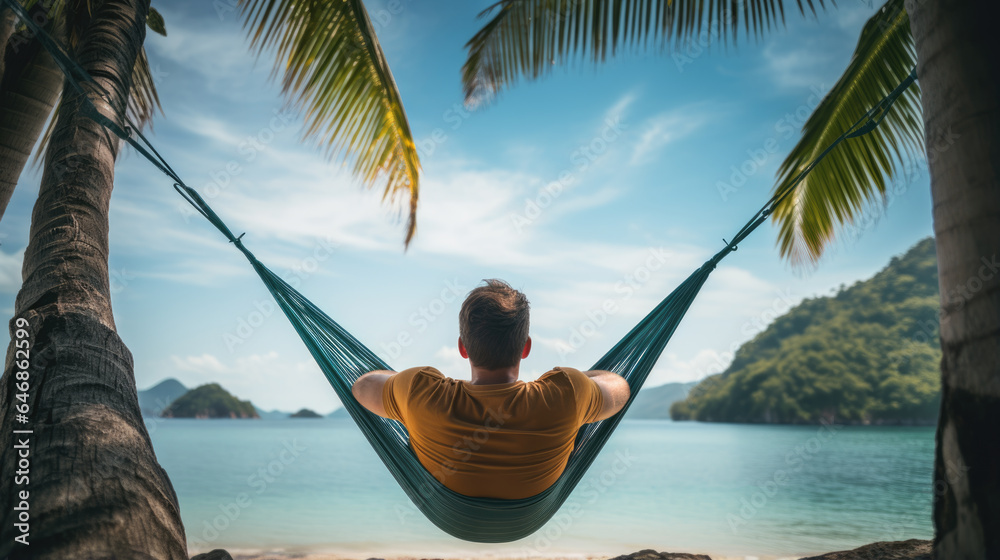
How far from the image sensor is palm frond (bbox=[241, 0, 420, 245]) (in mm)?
2350

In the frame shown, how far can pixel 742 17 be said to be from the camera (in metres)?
2.24

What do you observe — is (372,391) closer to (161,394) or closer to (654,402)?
(161,394)

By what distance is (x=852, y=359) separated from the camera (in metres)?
26.2

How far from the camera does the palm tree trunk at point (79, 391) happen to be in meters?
0.77

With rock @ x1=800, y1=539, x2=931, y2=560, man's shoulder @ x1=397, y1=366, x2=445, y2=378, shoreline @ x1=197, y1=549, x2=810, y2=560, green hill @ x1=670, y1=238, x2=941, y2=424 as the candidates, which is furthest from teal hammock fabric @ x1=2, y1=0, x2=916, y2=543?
green hill @ x1=670, y1=238, x2=941, y2=424

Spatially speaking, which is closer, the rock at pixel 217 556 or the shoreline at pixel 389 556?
the rock at pixel 217 556

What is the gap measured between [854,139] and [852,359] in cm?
2841

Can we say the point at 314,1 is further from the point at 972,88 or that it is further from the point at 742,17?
the point at 972,88

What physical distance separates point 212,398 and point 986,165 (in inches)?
1990

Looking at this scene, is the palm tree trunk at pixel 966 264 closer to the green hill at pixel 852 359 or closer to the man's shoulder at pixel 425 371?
the man's shoulder at pixel 425 371

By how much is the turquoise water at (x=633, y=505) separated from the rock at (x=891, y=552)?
15.4 ft

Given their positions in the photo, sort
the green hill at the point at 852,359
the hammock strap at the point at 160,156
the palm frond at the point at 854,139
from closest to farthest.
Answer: the hammock strap at the point at 160,156
the palm frond at the point at 854,139
the green hill at the point at 852,359

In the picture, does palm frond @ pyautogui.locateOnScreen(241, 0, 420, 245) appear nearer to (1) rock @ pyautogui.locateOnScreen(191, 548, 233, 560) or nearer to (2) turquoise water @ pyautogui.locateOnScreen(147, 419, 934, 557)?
(1) rock @ pyautogui.locateOnScreen(191, 548, 233, 560)

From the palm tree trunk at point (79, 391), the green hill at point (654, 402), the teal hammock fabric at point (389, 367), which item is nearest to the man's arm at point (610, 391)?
the teal hammock fabric at point (389, 367)
